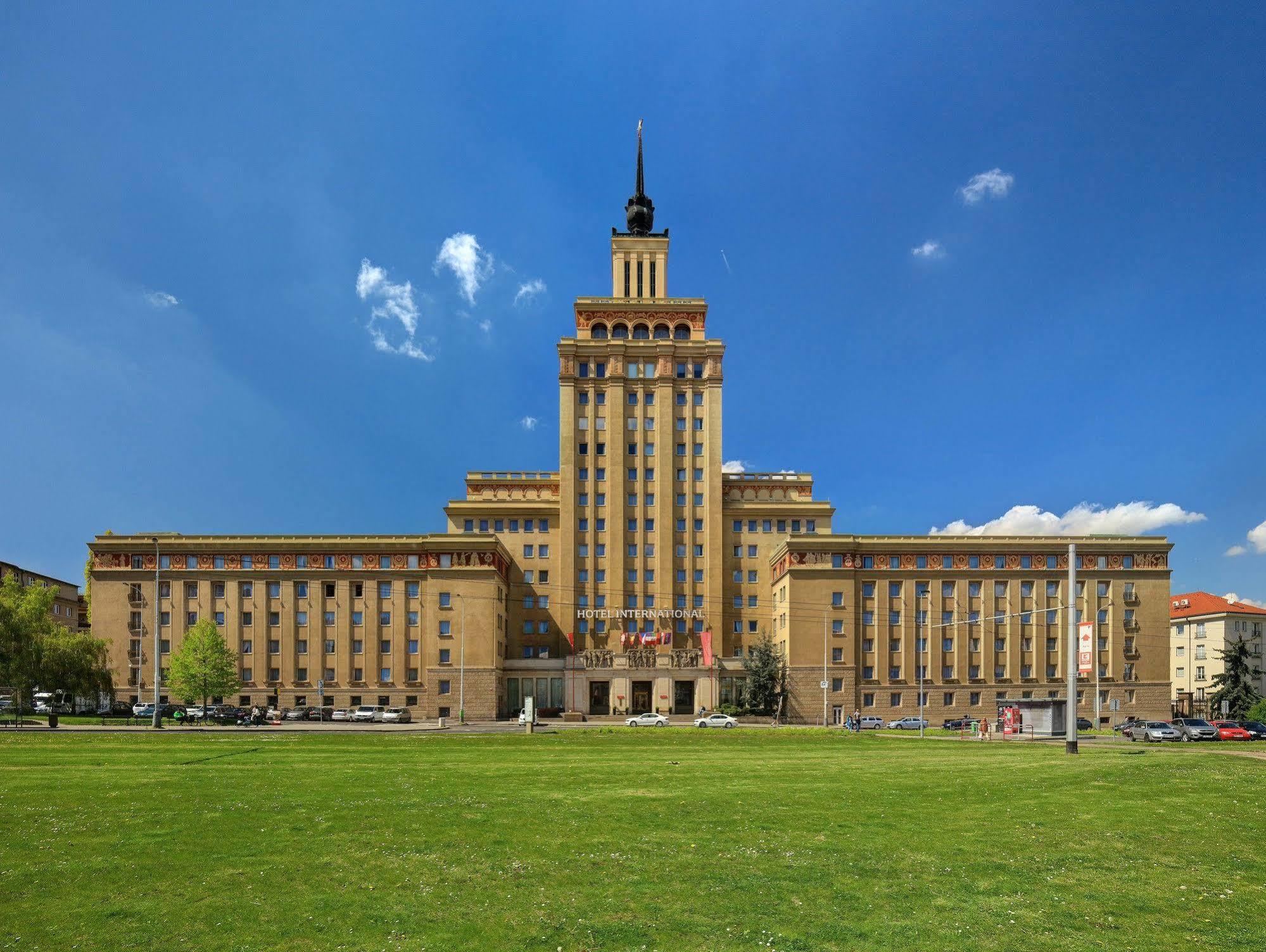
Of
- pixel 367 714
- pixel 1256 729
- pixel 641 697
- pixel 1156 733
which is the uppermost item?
pixel 1156 733

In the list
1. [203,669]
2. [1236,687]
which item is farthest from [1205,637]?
[203,669]

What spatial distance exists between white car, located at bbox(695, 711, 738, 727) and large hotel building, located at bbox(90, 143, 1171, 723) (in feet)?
45.2

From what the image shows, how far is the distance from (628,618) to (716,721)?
85.2ft

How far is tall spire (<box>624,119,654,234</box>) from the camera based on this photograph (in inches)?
4983

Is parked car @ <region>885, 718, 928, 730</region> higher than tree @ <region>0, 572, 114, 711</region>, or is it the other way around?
tree @ <region>0, 572, 114, 711</region>

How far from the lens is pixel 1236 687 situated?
331 ft

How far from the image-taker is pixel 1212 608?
5059 inches

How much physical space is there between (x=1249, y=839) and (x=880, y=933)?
501 inches

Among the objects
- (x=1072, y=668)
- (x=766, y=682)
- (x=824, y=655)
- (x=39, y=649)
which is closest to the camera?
(x=1072, y=668)

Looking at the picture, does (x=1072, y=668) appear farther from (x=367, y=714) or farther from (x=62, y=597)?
(x=62, y=597)

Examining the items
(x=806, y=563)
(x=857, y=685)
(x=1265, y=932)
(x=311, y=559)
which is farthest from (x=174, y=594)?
(x=1265, y=932)

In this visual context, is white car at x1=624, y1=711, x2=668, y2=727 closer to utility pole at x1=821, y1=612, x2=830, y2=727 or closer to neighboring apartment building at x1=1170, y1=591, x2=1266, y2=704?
utility pole at x1=821, y1=612, x2=830, y2=727

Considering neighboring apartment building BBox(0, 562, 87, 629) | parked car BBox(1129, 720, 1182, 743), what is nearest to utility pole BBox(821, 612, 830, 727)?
parked car BBox(1129, 720, 1182, 743)

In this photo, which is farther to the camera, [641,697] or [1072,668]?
[641,697]
